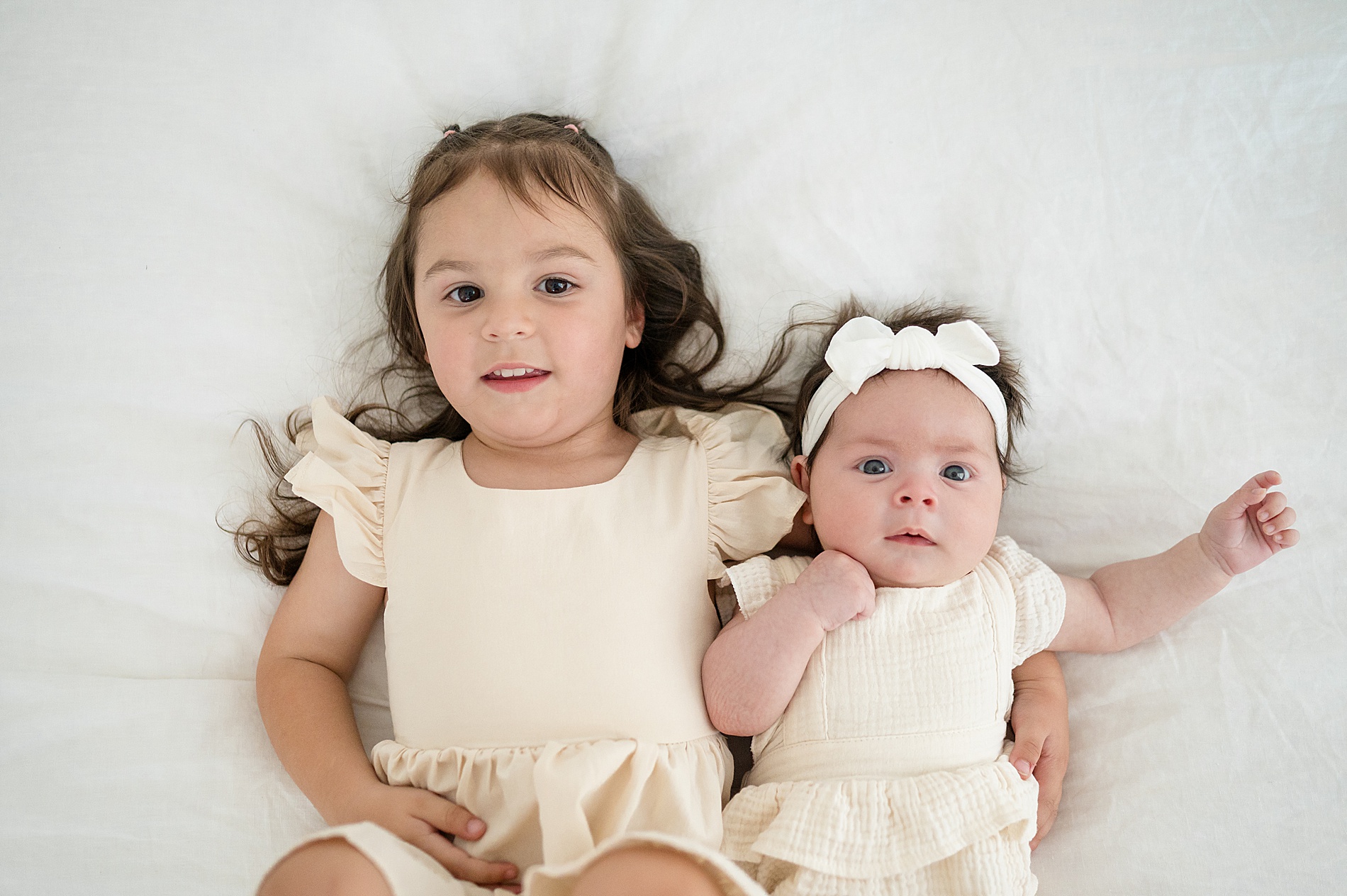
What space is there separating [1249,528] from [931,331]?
1.69ft

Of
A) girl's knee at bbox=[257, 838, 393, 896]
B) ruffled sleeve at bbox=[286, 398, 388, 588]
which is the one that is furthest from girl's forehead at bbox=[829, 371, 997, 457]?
girl's knee at bbox=[257, 838, 393, 896]

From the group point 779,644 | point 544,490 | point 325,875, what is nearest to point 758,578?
point 779,644

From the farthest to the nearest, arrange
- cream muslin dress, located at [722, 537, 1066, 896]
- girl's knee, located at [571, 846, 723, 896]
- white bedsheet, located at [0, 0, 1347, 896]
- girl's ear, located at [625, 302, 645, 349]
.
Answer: girl's ear, located at [625, 302, 645, 349] < white bedsheet, located at [0, 0, 1347, 896] < cream muslin dress, located at [722, 537, 1066, 896] < girl's knee, located at [571, 846, 723, 896]

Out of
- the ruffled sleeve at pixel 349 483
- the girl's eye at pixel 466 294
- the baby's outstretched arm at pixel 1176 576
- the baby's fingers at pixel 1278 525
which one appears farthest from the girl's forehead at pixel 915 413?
the ruffled sleeve at pixel 349 483

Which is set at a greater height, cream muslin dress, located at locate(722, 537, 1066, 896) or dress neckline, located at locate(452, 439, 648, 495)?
dress neckline, located at locate(452, 439, 648, 495)

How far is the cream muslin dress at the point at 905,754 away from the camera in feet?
3.75

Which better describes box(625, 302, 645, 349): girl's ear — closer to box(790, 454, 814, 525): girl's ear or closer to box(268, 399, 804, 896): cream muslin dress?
box(268, 399, 804, 896): cream muslin dress

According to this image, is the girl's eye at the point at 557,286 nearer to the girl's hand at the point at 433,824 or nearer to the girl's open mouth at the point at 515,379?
the girl's open mouth at the point at 515,379

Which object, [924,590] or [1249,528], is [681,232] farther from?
[1249,528]

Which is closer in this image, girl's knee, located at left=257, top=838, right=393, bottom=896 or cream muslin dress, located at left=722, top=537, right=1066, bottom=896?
girl's knee, located at left=257, top=838, right=393, bottom=896

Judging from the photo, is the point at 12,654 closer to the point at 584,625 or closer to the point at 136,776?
the point at 136,776

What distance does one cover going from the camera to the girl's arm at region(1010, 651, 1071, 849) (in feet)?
4.18

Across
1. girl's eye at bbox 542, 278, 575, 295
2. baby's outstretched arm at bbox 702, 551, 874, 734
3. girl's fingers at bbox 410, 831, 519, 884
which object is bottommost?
girl's fingers at bbox 410, 831, 519, 884

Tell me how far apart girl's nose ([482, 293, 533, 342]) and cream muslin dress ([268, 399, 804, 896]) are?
0.76 ft
